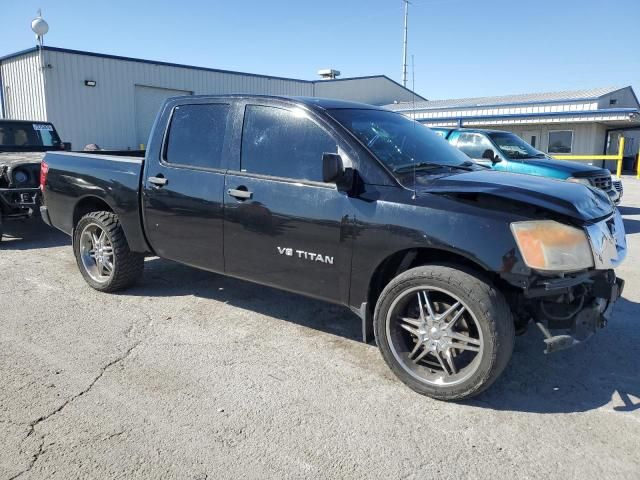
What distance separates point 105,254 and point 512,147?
8.40 m

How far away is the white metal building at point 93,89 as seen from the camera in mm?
18719

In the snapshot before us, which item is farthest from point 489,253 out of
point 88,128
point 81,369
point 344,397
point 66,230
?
point 88,128

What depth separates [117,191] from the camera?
198 inches

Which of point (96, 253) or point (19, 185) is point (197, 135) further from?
point (19, 185)

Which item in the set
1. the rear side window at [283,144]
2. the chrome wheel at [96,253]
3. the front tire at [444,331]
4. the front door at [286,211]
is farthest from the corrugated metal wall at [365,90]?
the front tire at [444,331]

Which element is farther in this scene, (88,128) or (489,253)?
(88,128)

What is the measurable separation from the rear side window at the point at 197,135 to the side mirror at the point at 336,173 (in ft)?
4.15

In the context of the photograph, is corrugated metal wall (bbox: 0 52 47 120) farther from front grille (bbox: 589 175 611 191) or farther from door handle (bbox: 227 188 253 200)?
front grille (bbox: 589 175 611 191)

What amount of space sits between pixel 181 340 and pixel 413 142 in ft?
8.13

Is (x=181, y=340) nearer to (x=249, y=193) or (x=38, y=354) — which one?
(x=38, y=354)

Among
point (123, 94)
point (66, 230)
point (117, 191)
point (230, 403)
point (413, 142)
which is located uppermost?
point (123, 94)

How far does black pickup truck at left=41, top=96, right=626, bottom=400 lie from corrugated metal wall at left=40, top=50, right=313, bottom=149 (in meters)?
16.5

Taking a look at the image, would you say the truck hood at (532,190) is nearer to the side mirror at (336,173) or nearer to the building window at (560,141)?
the side mirror at (336,173)

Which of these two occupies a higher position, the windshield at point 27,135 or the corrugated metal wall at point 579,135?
the corrugated metal wall at point 579,135
